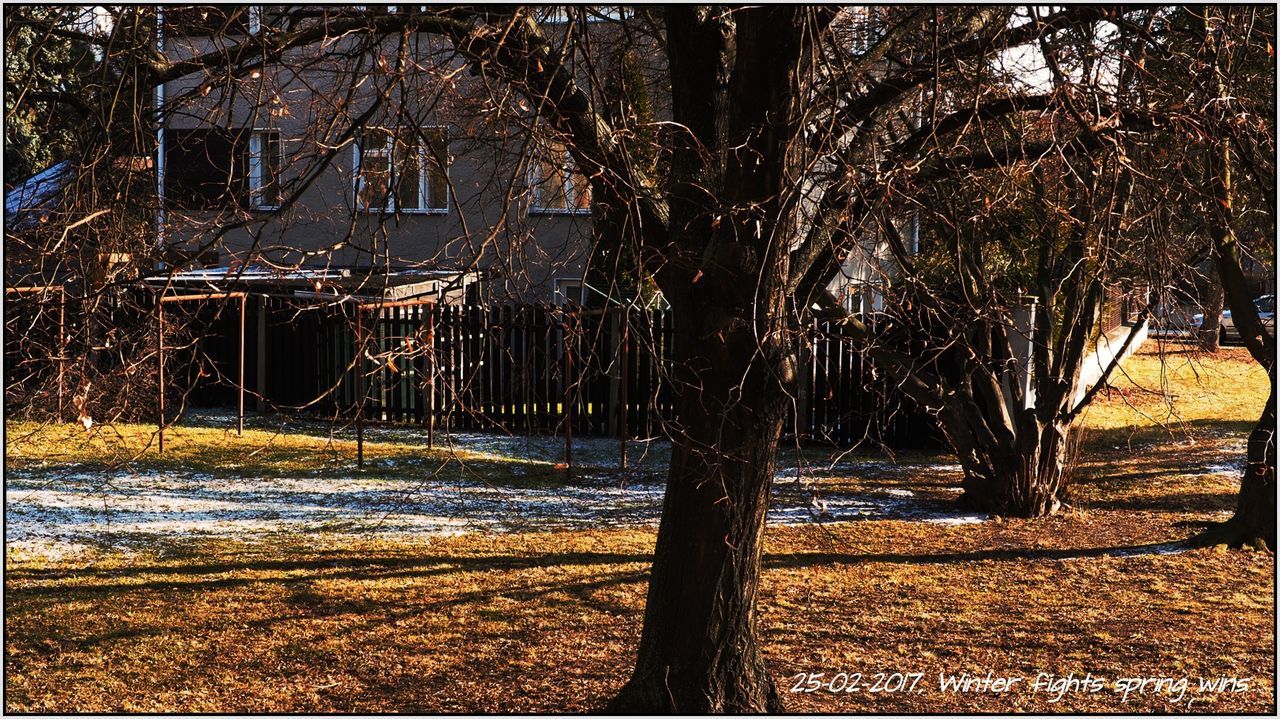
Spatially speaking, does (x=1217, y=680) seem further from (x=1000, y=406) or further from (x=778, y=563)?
(x=1000, y=406)

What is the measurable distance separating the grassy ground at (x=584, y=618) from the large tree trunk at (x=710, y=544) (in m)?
0.51

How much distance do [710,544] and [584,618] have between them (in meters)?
2.21

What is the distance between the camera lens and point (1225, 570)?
8.38m

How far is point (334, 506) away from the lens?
10539 millimetres

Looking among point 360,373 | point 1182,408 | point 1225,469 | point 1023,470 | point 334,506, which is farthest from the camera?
point 1182,408

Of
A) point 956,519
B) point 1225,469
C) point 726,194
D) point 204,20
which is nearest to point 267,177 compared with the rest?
point 204,20

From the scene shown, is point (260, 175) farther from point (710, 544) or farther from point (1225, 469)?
point (1225, 469)

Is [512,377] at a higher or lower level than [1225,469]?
higher

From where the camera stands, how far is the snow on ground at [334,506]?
30.9ft

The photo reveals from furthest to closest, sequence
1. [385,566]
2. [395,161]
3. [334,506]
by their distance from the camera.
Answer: [334,506]
[385,566]
[395,161]

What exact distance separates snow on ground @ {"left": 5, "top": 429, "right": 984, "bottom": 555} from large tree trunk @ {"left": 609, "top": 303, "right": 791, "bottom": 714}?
3465mm

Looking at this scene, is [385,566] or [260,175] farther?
[260,175]

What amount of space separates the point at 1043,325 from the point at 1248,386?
15071 millimetres

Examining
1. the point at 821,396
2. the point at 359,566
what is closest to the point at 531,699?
the point at 359,566
